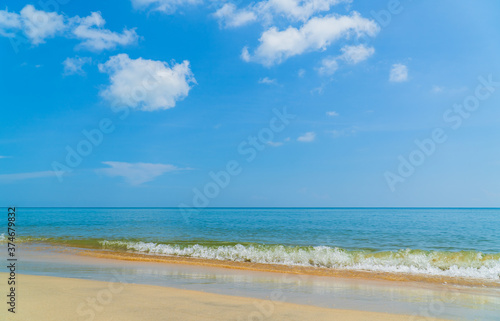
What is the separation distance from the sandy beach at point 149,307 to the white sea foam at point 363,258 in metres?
7.34

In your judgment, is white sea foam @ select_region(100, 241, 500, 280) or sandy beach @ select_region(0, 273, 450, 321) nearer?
sandy beach @ select_region(0, 273, 450, 321)

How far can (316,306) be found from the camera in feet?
22.4

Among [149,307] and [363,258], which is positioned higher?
[149,307]

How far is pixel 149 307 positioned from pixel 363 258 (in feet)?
36.7

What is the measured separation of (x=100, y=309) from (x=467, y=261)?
1420 cm

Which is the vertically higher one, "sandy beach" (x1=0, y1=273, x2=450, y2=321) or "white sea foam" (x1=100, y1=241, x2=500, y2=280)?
"sandy beach" (x1=0, y1=273, x2=450, y2=321)

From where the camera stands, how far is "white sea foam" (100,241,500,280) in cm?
1279

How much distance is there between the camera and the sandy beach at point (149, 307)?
18.9ft

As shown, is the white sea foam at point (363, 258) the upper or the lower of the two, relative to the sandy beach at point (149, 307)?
lower

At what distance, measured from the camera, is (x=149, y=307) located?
6.28m

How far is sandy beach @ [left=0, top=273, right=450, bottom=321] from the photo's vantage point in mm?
5754

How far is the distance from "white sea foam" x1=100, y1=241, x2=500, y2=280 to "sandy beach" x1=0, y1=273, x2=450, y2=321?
7.34 m

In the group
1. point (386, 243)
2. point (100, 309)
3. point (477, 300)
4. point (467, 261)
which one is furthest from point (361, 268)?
point (100, 309)

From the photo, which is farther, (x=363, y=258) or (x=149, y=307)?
(x=363, y=258)
